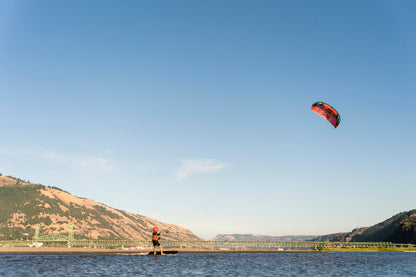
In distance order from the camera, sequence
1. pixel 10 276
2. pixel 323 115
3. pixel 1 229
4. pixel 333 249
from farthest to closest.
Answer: pixel 1 229, pixel 333 249, pixel 323 115, pixel 10 276

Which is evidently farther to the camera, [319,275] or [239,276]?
[319,275]

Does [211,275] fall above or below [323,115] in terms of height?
below

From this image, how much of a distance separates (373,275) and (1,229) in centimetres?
20679

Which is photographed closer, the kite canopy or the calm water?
the calm water

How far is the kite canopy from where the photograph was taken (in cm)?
5116

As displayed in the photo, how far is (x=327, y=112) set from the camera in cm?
5425

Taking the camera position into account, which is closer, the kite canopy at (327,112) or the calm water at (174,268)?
the calm water at (174,268)

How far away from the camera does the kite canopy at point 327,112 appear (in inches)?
2014

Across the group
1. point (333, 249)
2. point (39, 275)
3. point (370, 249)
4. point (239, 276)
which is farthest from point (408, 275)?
point (370, 249)

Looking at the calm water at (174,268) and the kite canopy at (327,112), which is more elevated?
the kite canopy at (327,112)

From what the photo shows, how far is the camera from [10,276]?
28.8 m

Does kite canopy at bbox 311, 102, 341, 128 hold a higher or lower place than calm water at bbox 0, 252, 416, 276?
higher

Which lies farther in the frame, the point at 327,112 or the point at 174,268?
the point at 327,112

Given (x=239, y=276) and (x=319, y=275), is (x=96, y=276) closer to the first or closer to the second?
(x=239, y=276)
